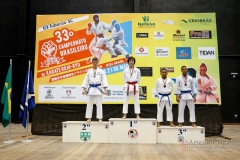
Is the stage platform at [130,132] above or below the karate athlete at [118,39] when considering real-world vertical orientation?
below

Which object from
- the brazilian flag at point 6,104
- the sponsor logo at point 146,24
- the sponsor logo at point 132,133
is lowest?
the sponsor logo at point 132,133

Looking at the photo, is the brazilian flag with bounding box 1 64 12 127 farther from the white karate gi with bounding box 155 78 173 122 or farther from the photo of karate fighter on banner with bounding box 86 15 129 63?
the white karate gi with bounding box 155 78 173 122

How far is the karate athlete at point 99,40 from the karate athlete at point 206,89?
2.73 meters

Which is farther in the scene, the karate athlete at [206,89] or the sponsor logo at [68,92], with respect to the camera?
the sponsor logo at [68,92]

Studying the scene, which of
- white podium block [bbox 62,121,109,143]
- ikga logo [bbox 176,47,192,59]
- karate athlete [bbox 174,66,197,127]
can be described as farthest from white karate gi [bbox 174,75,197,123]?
white podium block [bbox 62,121,109,143]

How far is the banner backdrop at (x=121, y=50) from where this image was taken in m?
7.58

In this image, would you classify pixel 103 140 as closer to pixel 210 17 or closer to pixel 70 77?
pixel 70 77

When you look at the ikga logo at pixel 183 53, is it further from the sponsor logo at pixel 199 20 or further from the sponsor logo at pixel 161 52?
Answer: the sponsor logo at pixel 199 20

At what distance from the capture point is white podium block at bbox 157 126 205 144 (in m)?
5.95

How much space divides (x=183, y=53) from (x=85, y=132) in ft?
12.5

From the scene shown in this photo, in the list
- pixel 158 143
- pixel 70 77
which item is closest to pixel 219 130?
pixel 158 143

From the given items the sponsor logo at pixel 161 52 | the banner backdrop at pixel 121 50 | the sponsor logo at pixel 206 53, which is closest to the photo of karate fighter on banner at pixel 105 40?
the banner backdrop at pixel 121 50

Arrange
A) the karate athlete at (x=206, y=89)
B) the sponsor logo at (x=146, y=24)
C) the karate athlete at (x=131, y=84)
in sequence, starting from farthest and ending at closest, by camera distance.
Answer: the sponsor logo at (x=146, y=24) < the karate athlete at (x=206, y=89) < the karate athlete at (x=131, y=84)

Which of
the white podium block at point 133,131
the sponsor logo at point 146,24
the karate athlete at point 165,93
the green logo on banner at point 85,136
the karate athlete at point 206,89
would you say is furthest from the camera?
the sponsor logo at point 146,24
